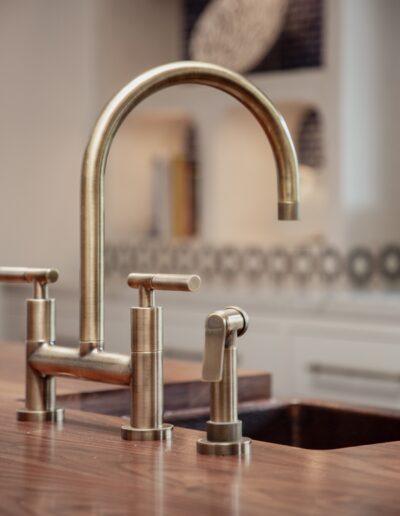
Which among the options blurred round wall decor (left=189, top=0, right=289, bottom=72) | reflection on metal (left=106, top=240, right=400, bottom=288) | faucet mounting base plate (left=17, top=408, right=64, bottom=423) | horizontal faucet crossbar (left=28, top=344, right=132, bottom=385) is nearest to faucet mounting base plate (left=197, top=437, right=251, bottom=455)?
horizontal faucet crossbar (left=28, top=344, right=132, bottom=385)

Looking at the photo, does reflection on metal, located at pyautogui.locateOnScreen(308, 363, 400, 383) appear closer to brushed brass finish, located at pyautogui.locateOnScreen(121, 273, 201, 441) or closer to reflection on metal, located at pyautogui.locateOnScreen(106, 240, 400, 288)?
reflection on metal, located at pyautogui.locateOnScreen(106, 240, 400, 288)

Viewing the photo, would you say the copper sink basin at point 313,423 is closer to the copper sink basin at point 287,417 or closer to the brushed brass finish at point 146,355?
the copper sink basin at point 287,417

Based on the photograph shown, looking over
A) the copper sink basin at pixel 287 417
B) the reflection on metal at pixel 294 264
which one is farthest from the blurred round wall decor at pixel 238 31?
the copper sink basin at pixel 287 417

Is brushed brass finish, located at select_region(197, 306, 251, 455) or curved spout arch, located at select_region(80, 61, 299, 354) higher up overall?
curved spout arch, located at select_region(80, 61, 299, 354)

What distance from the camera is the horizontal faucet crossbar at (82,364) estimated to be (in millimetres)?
1036

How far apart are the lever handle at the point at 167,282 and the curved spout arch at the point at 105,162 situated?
6cm

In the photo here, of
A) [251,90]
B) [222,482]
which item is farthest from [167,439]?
[251,90]

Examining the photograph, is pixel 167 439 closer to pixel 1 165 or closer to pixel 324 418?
pixel 324 418

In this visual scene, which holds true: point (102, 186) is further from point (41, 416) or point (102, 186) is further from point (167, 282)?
point (41, 416)

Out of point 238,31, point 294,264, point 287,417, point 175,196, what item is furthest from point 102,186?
point 175,196

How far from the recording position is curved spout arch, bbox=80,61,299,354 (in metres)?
1.05

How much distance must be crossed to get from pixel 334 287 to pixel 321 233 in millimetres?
357

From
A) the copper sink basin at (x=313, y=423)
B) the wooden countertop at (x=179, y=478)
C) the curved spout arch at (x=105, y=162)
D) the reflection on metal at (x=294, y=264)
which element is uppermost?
the curved spout arch at (x=105, y=162)

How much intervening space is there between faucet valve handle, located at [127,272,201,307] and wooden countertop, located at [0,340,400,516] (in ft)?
0.45
